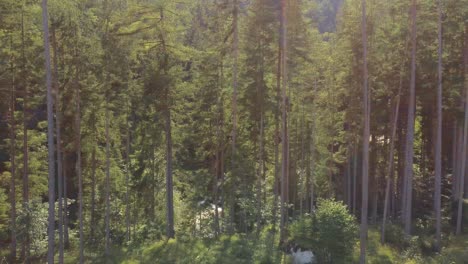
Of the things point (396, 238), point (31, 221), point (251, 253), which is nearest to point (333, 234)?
point (251, 253)

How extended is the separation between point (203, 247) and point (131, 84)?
9.37 m

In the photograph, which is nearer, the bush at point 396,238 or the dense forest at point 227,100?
the dense forest at point 227,100

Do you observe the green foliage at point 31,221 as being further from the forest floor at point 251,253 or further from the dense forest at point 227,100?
the forest floor at point 251,253

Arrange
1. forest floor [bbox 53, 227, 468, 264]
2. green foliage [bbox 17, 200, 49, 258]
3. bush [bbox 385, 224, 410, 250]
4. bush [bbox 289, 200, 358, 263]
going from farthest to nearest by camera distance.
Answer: green foliage [bbox 17, 200, 49, 258] < bush [bbox 385, 224, 410, 250] < forest floor [bbox 53, 227, 468, 264] < bush [bbox 289, 200, 358, 263]

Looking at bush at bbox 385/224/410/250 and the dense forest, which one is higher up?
the dense forest

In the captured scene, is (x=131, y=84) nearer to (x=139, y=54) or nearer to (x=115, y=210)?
(x=139, y=54)

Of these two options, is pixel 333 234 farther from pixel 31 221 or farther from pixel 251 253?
pixel 31 221

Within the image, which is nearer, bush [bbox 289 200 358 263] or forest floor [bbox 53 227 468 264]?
bush [bbox 289 200 358 263]

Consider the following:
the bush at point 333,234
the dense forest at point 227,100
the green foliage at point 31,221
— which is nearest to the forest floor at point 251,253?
the dense forest at point 227,100

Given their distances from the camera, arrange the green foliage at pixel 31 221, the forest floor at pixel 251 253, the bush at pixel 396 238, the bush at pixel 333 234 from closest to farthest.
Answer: the bush at pixel 333 234, the forest floor at pixel 251 253, the bush at pixel 396 238, the green foliage at pixel 31 221

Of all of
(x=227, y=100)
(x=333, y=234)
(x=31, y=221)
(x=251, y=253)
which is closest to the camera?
(x=333, y=234)

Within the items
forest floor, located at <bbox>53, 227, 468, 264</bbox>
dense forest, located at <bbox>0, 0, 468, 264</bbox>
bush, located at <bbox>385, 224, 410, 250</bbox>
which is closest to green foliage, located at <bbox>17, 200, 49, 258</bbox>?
dense forest, located at <bbox>0, 0, 468, 264</bbox>

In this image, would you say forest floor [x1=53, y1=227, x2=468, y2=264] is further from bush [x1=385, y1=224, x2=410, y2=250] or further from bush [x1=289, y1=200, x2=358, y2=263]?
bush [x1=289, y1=200, x2=358, y2=263]

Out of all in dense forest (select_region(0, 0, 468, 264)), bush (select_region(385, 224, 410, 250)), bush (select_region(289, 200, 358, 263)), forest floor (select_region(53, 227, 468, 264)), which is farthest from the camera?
bush (select_region(385, 224, 410, 250))
